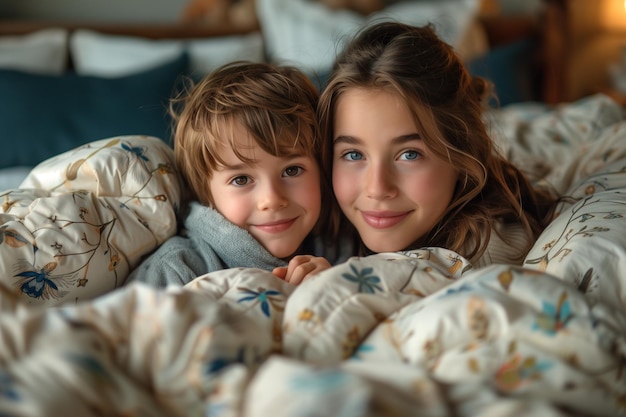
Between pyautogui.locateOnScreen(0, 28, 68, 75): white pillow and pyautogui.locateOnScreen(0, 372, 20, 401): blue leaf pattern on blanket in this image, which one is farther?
pyautogui.locateOnScreen(0, 28, 68, 75): white pillow

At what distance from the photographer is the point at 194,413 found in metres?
0.64

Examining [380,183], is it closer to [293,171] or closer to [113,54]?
[293,171]

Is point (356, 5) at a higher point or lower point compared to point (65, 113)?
higher

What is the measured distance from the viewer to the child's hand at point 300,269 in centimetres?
101

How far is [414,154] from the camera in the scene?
1140 millimetres

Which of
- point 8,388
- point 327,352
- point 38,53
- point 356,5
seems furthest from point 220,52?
point 8,388

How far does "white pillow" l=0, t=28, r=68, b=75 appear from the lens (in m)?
2.29

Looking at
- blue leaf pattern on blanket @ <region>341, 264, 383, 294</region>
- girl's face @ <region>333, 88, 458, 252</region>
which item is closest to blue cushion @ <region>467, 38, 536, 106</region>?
girl's face @ <region>333, 88, 458, 252</region>

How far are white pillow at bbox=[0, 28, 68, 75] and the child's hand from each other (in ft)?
5.09

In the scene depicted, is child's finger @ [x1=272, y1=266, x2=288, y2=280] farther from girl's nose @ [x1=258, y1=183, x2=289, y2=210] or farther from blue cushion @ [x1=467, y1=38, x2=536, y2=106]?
blue cushion @ [x1=467, y1=38, x2=536, y2=106]

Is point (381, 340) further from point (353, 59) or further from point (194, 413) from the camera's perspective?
point (353, 59)

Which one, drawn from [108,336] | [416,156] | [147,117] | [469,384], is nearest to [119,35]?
[147,117]

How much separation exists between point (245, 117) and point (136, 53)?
1.48 metres

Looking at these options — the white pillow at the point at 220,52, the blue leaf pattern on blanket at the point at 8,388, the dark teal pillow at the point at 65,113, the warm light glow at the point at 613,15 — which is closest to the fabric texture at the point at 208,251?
the blue leaf pattern on blanket at the point at 8,388
